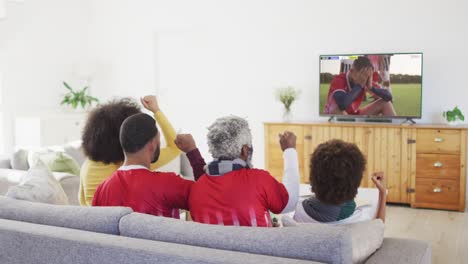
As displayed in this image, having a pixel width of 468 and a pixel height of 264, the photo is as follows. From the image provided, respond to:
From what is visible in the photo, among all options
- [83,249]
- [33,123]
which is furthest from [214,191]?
[33,123]

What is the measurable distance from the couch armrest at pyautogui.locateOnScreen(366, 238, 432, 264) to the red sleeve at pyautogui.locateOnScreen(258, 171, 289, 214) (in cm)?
41

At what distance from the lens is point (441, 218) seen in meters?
5.11

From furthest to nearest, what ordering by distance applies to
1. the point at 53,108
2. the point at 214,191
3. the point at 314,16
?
the point at 53,108, the point at 314,16, the point at 214,191

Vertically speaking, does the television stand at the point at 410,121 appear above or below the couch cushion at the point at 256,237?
above

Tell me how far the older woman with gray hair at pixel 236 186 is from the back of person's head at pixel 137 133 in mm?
257

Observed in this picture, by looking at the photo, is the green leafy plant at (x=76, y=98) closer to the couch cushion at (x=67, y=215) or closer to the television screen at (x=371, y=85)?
the television screen at (x=371, y=85)

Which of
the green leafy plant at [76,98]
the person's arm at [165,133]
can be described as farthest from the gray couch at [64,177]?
the green leafy plant at [76,98]

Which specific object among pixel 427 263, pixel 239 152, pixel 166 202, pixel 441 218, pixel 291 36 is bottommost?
pixel 441 218

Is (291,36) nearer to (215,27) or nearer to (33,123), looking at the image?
(215,27)

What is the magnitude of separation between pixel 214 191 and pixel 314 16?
4538mm

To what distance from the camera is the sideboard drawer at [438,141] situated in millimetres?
5293

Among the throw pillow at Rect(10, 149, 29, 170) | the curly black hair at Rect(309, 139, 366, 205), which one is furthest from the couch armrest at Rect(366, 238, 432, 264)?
the throw pillow at Rect(10, 149, 29, 170)

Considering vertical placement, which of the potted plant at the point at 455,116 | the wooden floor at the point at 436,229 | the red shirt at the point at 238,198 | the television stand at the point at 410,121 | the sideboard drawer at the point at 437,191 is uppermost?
the potted plant at the point at 455,116

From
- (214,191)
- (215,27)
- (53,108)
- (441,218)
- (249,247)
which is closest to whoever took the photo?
(249,247)
